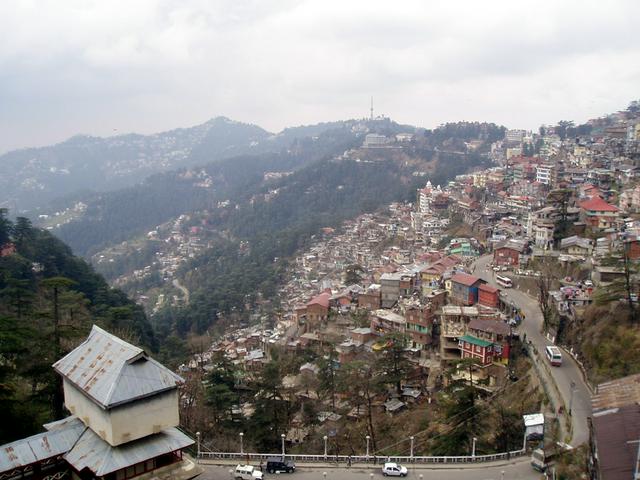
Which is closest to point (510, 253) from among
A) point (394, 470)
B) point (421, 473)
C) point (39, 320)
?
point (421, 473)

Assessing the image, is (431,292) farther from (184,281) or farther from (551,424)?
(184,281)

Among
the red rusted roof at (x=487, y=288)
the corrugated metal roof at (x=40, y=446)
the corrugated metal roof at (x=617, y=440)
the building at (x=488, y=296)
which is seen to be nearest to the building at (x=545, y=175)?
the red rusted roof at (x=487, y=288)

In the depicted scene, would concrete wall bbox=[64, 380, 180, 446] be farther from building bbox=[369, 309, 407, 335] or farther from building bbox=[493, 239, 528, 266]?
building bbox=[493, 239, 528, 266]

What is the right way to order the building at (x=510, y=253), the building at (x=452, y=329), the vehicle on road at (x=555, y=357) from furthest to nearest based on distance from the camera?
the building at (x=510, y=253), the building at (x=452, y=329), the vehicle on road at (x=555, y=357)

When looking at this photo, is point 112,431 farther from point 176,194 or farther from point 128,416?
point 176,194

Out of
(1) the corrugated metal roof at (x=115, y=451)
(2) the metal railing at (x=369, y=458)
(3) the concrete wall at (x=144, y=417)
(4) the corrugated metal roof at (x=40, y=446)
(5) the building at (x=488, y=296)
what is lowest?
(2) the metal railing at (x=369, y=458)

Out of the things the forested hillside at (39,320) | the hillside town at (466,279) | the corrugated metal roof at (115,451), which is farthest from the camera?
the hillside town at (466,279)

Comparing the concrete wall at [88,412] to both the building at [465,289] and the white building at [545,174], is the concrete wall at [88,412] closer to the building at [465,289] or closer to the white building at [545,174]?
the building at [465,289]

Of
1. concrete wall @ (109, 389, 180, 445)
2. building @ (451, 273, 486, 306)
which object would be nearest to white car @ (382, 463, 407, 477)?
concrete wall @ (109, 389, 180, 445)

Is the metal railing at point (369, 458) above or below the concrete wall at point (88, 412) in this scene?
below
